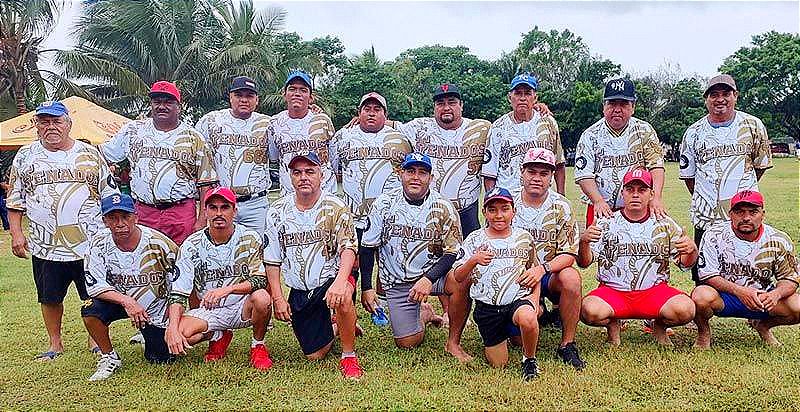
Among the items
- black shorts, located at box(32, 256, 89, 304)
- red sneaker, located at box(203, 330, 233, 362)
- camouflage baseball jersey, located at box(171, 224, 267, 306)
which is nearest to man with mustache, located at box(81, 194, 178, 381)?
camouflage baseball jersey, located at box(171, 224, 267, 306)

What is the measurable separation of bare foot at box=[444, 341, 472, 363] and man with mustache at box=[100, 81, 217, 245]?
245cm

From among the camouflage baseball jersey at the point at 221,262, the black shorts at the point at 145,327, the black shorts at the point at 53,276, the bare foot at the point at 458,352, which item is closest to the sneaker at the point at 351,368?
the bare foot at the point at 458,352

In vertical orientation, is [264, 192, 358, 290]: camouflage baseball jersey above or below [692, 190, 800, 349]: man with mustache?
above

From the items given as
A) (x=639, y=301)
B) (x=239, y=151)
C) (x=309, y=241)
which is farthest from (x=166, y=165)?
(x=639, y=301)

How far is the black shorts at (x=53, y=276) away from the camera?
593 centimetres

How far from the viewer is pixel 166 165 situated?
6160 mm

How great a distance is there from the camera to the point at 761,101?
167ft

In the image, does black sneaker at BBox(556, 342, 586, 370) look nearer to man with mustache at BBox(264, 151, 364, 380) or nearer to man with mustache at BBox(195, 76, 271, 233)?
man with mustache at BBox(264, 151, 364, 380)

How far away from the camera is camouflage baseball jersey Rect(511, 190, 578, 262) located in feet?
18.5

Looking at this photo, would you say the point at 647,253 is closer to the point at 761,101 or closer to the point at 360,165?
the point at 360,165

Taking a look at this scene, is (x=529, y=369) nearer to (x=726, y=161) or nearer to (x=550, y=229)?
(x=550, y=229)

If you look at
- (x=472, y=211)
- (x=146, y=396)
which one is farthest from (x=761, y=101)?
(x=146, y=396)

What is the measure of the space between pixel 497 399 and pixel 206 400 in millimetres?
2073

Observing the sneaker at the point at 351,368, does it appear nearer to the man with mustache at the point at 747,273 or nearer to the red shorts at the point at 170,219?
the red shorts at the point at 170,219
